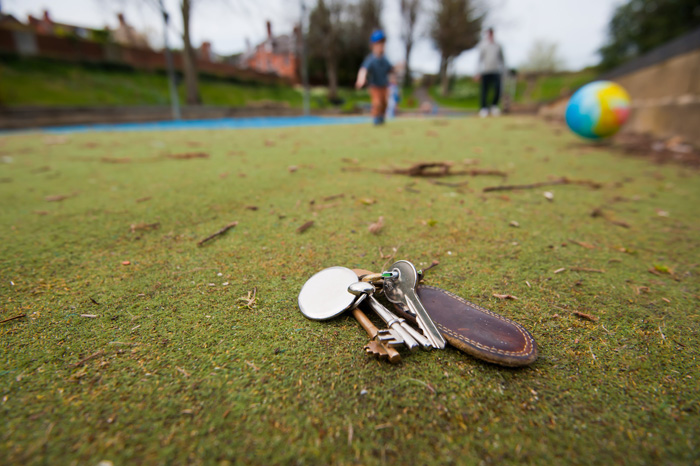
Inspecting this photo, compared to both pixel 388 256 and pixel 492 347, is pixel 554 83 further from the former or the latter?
pixel 492 347

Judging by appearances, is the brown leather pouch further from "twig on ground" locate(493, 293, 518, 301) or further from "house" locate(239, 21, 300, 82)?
"house" locate(239, 21, 300, 82)

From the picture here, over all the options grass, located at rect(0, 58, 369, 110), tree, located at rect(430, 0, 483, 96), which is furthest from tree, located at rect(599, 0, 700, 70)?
grass, located at rect(0, 58, 369, 110)

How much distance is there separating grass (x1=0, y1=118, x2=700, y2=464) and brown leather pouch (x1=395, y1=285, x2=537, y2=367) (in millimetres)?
52

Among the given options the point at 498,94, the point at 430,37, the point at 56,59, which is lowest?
the point at 498,94

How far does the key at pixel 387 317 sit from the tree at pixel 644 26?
44.0 m

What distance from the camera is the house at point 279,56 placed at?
4188cm

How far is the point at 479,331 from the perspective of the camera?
121 centimetres

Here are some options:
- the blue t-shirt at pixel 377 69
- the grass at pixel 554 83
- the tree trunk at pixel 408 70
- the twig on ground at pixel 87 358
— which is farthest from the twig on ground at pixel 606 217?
the grass at pixel 554 83

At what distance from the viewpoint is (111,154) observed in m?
4.79

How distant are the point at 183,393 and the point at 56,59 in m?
26.7

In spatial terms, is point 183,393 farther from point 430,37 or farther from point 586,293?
point 430,37

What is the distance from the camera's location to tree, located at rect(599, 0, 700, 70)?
A: 3097 centimetres

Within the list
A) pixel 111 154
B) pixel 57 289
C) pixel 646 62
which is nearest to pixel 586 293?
pixel 57 289

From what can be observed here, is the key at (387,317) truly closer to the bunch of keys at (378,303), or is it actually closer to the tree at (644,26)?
the bunch of keys at (378,303)
